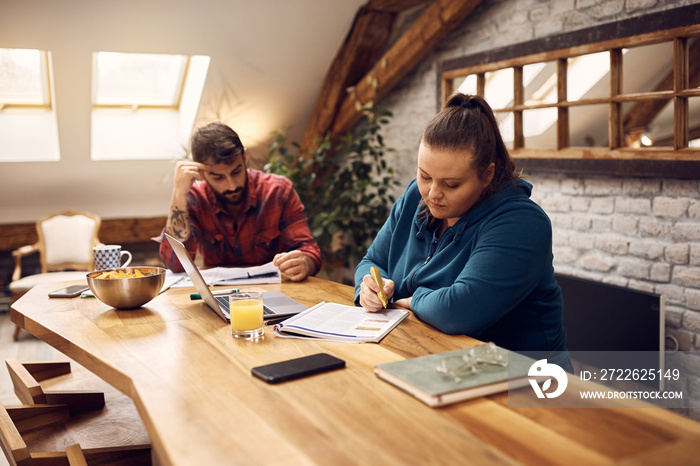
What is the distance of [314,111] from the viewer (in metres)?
5.00

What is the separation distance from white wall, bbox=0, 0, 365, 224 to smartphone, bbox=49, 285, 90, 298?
222cm

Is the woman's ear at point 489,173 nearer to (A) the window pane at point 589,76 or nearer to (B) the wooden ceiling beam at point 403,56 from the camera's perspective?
(B) the wooden ceiling beam at point 403,56

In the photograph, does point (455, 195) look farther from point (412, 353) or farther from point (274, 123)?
point (274, 123)

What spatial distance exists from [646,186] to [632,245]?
28 cm

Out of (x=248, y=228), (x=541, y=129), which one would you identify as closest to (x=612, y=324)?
(x=248, y=228)

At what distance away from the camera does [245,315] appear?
1.51 metres

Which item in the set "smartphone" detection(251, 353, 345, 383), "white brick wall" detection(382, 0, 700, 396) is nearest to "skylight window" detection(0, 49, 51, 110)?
"white brick wall" detection(382, 0, 700, 396)

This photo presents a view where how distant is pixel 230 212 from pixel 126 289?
88cm

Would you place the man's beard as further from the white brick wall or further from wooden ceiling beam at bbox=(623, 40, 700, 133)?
wooden ceiling beam at bbox=(623, 40, 700, 133)

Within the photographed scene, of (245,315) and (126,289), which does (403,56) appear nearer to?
(126,289)

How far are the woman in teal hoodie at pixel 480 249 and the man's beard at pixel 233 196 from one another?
2.99 feet

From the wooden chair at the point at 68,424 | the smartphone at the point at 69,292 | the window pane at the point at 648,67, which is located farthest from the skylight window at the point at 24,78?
the window pane at the point at 648,67

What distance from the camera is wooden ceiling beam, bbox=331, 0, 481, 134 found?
12.3ft

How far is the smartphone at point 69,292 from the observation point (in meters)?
2.03
